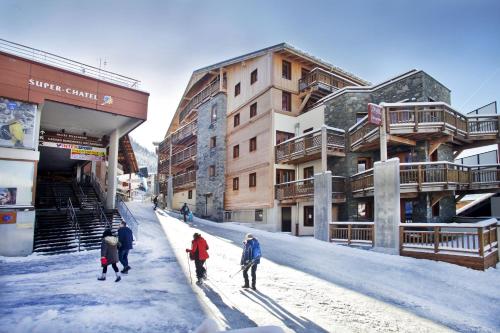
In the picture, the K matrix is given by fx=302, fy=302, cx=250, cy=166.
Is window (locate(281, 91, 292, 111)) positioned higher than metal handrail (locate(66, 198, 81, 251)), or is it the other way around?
window (locate(281, 91, 292, 111))

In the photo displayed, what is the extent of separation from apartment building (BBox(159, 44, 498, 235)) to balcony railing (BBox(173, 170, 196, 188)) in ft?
0.76

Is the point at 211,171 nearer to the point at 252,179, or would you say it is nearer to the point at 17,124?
the point at 252,179

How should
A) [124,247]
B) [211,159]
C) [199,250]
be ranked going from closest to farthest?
[199,250] < [124,247] < [211,159]

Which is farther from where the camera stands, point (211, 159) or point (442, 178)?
point (211, 159)

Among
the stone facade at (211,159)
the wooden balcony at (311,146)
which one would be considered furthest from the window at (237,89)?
the wooden balcony at (311,146)

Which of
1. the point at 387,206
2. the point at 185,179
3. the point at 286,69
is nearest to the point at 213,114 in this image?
the point at 185,179

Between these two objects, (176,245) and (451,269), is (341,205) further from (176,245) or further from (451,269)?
(176,245)

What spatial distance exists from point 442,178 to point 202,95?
25.2 metres

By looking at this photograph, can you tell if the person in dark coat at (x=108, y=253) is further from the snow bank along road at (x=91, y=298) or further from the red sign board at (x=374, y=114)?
the red sign board at (x=374, y=114)

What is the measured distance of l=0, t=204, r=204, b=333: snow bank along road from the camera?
5.89 meters

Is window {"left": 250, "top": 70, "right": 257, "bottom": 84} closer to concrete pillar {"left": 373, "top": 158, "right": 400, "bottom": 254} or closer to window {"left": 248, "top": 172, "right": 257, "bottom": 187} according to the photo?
window {"left": 248, "top": 172, "right": 257, "bottom": 187}

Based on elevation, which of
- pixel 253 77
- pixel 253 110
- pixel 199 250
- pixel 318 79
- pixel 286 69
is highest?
pixel 286 69

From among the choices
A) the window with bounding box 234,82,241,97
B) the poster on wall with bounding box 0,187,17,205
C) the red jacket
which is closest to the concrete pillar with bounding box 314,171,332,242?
the red jacket

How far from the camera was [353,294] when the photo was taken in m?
8.59
